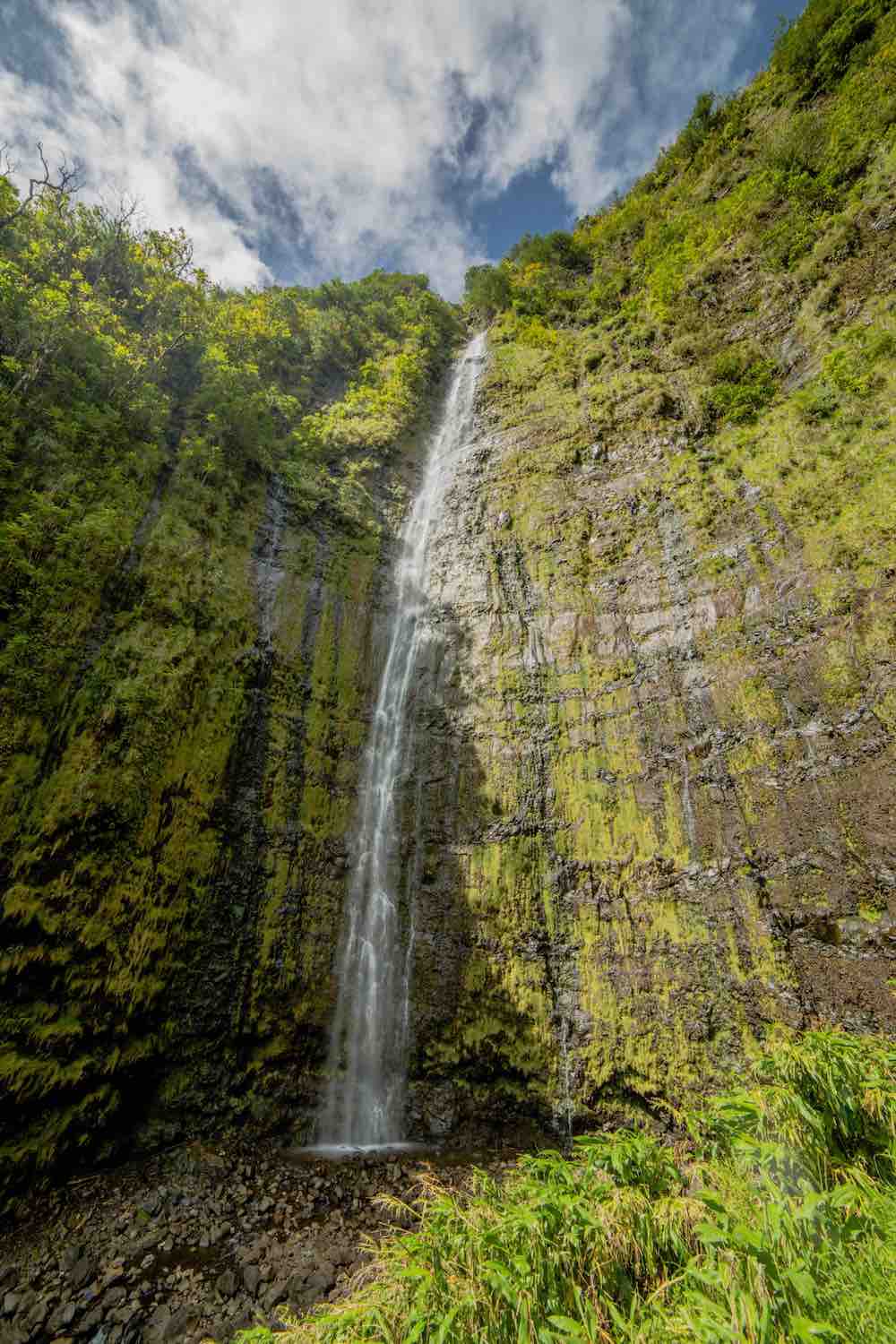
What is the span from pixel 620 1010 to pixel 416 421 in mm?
17511

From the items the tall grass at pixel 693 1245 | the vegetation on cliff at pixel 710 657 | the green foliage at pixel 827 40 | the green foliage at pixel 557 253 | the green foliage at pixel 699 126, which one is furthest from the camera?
the green foliage at pixel 557 253

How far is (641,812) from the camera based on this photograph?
9555 millimetres

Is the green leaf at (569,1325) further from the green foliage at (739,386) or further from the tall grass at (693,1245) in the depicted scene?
the green foliage at (739,386)

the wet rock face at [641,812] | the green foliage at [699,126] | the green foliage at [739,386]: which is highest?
the green foliage at [699,126]

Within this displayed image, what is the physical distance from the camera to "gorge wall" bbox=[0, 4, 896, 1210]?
7.80m

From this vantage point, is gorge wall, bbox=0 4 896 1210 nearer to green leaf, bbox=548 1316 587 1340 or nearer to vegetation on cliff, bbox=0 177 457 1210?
vegetation on cliff, bbox=0 177 457 1210

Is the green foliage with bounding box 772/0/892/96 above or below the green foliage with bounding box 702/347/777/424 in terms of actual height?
above

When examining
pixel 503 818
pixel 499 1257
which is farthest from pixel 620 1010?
pixel 499 1257

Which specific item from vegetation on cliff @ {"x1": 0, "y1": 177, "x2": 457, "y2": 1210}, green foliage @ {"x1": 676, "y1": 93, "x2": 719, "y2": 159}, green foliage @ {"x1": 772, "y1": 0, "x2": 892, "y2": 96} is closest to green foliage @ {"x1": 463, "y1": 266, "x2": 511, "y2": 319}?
green foliage @ {"x1": 676, "y1": 93, "x2": 719, "y2": 159}

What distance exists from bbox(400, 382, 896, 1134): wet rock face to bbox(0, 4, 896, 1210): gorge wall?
58 mm

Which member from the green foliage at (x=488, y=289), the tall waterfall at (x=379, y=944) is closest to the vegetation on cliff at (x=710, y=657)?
the tall waterfall at (x=379, y=944)

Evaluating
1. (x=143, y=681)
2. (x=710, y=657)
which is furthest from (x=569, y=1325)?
(x=143, y=681)

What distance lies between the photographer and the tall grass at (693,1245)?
8.82 feet

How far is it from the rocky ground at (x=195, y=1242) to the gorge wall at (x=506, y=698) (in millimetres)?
605
